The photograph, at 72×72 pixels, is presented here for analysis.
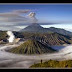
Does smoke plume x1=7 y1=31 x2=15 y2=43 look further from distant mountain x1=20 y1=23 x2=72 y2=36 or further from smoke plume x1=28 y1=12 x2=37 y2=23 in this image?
smoke plume x1=28 y1=12 x2=37 y2=23

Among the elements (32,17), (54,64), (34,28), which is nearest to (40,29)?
(34,28)

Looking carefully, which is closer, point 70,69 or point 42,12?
point 70,69

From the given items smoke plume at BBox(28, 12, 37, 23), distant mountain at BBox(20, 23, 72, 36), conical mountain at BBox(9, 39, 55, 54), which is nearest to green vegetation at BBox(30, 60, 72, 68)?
conical mountain at BBox(9, 39, 55, 54)

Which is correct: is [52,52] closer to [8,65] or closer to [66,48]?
[66,48]

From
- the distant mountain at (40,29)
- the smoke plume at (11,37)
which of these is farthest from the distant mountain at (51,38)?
the smoke plume at (11,37)

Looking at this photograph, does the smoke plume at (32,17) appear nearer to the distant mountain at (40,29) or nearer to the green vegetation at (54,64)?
the distant mountain at (40,29)

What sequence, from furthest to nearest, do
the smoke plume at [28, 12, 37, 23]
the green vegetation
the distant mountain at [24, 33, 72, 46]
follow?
1. the distant mountain at [24, 33, 72, 46]
2. the smoke plume at [28, 12, 37, 23]
3. the green vegetation

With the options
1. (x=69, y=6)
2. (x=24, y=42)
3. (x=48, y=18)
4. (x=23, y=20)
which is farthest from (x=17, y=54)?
(x=69, y=6)

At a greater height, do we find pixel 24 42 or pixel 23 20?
pixel 23 20
